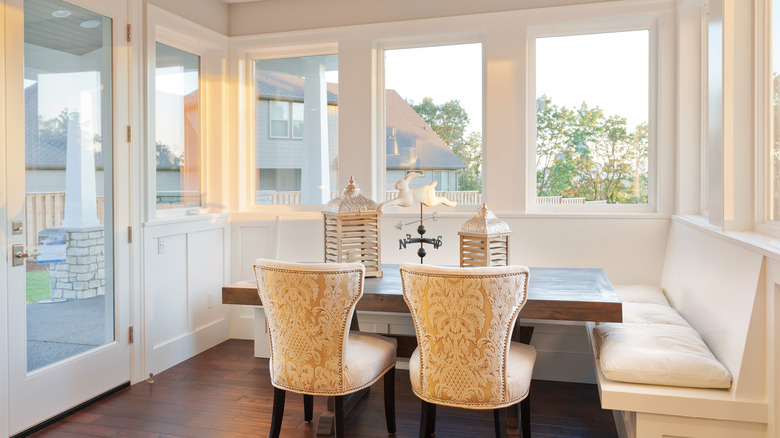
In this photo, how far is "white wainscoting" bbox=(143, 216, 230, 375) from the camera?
368cm

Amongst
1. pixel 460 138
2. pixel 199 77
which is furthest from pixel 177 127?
pixel 460 138

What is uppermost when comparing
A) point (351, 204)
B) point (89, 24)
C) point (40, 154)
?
point (89, 24)

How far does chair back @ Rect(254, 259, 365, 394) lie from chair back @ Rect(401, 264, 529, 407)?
0.27 metres

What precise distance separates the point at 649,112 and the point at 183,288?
345 centimetres

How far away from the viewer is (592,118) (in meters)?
3.84

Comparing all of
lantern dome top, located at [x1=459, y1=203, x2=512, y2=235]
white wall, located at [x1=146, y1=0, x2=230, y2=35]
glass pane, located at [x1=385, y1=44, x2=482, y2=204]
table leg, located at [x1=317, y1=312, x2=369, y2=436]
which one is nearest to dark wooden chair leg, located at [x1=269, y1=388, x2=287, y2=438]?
table leg, located at [x1=317, y1=312, x2=369, y2=436]

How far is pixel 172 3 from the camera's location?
3881mm

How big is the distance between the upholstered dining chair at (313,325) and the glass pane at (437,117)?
2.03m

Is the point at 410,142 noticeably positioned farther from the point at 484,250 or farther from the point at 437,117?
the point at 484,250

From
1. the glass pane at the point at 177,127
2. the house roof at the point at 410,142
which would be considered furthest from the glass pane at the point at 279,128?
the glass pane at the point at 177,127

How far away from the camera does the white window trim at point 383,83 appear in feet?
13.2

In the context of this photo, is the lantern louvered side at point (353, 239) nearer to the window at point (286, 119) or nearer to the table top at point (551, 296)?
the table top at point (551, 296)

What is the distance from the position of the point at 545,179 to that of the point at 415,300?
2.13 meters

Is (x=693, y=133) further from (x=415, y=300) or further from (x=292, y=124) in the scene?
(x=292, y=124)
